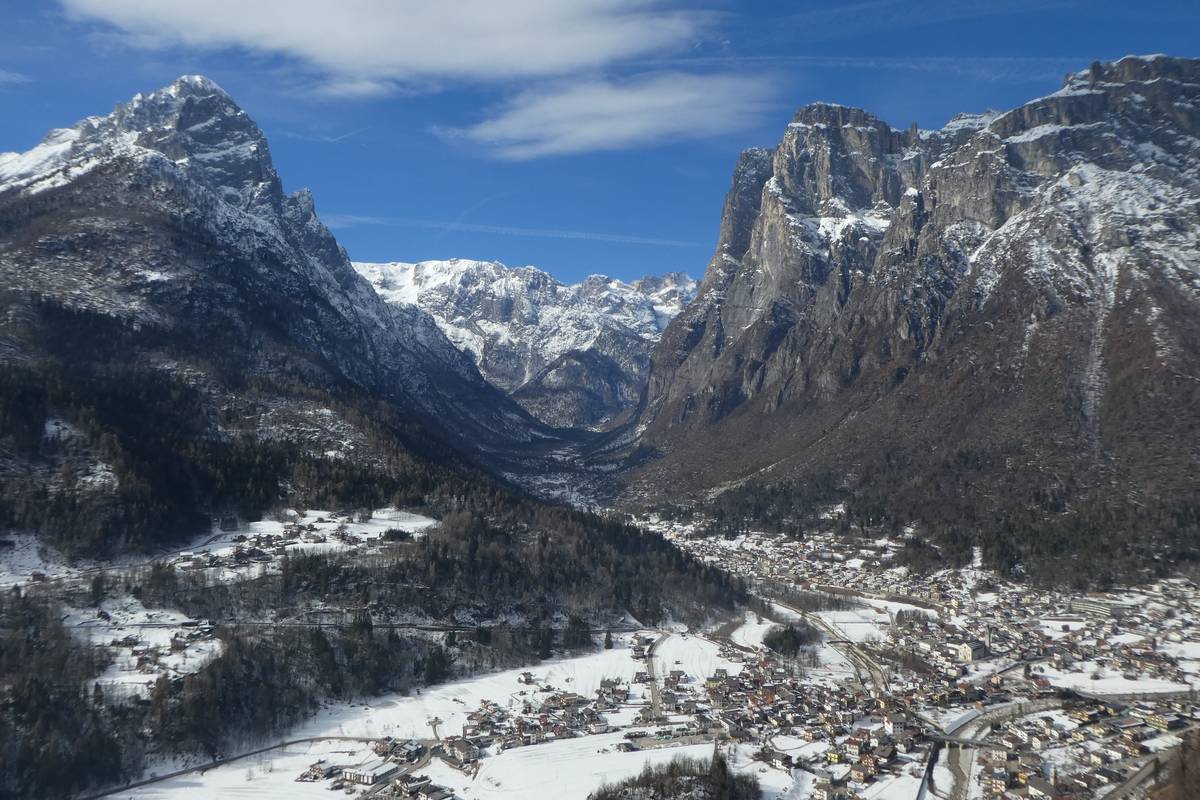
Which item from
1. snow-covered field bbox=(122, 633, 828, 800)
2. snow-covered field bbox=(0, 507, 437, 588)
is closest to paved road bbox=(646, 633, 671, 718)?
snow-covered field bbox=(122, 633, 828, 800)

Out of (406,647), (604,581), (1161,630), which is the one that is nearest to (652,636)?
(604,581)

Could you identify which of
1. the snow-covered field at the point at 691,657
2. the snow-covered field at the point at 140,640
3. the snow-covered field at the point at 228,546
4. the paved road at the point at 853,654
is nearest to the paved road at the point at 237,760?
the snow-covered field at the point at 140,640

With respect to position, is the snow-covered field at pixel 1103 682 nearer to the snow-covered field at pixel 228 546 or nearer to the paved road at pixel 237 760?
the paved road at pixel 237 760

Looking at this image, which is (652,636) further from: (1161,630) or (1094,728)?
(1161,630)

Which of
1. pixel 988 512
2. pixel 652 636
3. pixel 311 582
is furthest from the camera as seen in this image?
pixel 988 512

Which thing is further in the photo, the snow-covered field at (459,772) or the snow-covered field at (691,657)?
the snow-covered field at (691,657)

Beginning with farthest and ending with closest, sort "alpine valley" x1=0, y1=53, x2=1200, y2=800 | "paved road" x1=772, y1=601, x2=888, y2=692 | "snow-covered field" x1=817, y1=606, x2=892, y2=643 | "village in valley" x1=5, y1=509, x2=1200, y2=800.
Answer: "snow-covered field" x1=817, y1=606, x2=892, y2=643, "paved road" x1=772, y1=601, x2=888, y2=692, "alpine valley" x1=0, y1=53, x2=1200, y2=800, "village in valley" x1=5, y1=509, x2=1200, y2=800

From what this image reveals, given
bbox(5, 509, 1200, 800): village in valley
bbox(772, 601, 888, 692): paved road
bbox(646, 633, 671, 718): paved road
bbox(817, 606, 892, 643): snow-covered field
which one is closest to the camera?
bbox(5, 509, 1200, 800): village in valley

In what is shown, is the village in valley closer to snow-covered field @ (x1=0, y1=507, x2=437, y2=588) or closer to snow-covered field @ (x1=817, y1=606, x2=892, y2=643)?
snow-covered field @ (x1=0, y1=507, x2=437, y2=588)
